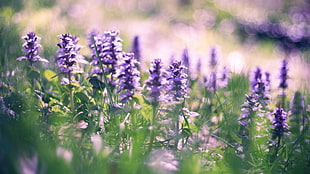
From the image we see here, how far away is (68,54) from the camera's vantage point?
2312 mm

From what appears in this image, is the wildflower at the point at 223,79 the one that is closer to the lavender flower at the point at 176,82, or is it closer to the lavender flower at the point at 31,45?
the lavender flower at the point at 176,82

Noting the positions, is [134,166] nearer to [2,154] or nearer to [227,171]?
[2,154]

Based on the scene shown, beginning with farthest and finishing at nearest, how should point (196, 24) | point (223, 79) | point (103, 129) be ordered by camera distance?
1. point (196, 24)
2. point (223, 79)
3. point (103, 129)

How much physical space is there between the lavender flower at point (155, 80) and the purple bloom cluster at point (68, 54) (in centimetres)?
55

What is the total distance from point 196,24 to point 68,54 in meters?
8.44

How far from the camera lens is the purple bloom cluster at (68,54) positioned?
2.29 m

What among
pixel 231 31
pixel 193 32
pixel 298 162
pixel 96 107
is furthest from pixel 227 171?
pixel 231 31

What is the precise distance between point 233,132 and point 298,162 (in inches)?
25.8

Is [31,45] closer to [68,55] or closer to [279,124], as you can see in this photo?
[68,55]

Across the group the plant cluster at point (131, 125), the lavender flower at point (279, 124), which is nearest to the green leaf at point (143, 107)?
the plant cluster at point (131, 125)

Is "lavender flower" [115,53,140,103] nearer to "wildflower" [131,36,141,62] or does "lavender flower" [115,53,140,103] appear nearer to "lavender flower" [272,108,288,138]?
"lavender flower" [272,108,288,138]

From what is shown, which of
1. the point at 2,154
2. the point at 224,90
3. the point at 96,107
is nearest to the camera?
the point at 2,154

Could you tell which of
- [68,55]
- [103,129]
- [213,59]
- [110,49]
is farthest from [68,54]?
[213,59]

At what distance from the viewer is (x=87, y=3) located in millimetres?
10008
